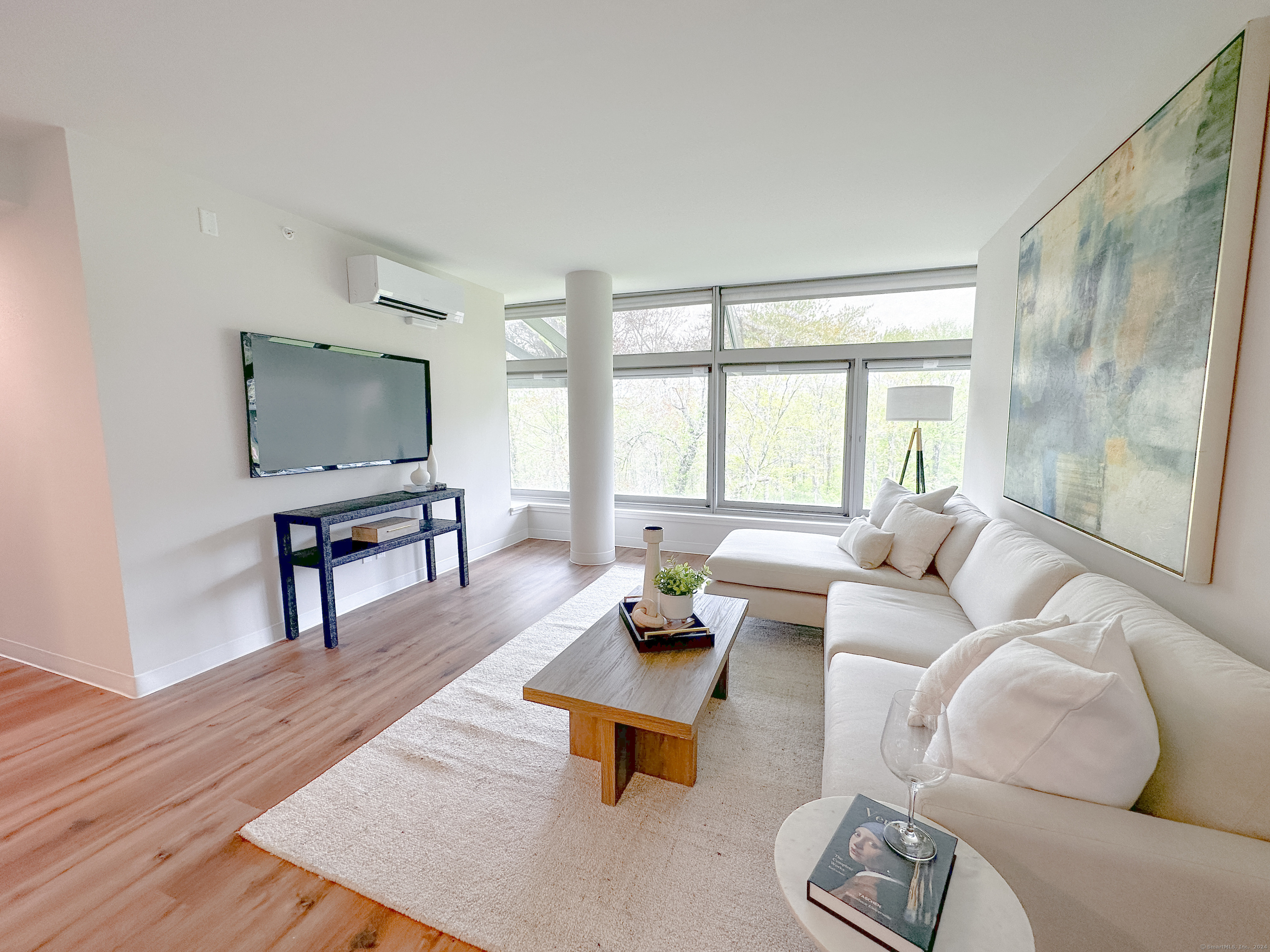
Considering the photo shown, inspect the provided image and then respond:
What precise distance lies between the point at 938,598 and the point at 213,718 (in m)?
3.44

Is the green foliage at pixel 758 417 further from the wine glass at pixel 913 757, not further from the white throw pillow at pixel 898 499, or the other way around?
the wine glass at pixel 913 757

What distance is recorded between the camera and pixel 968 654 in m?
1.40

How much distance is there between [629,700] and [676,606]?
538 mm

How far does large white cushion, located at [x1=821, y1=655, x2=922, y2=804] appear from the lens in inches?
50.2

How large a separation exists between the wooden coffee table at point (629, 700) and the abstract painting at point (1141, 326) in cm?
147

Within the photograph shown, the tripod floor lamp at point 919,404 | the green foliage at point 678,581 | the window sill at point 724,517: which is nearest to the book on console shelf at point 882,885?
the green foliage at point 678,581

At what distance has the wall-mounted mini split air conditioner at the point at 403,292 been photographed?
11.0ft

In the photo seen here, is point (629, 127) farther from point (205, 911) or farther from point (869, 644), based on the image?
point (205, 911)

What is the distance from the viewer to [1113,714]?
1.01m

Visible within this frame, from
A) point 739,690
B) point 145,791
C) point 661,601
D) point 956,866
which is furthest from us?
point 739,690

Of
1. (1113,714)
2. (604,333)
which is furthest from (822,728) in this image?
(604,333)

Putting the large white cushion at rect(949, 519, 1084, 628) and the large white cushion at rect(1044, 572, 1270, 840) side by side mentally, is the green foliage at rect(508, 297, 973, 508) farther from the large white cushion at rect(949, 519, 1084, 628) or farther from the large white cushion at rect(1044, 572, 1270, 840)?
the large white cushion at rect(1044, 572, 1270, 840)

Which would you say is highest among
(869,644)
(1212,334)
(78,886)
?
(1212,334)

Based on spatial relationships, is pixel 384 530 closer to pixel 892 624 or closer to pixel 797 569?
pixel 797 569
